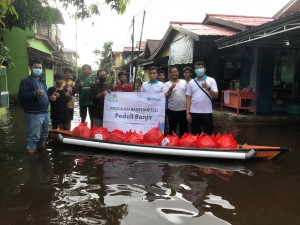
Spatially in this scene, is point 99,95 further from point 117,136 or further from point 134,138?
point 134,138

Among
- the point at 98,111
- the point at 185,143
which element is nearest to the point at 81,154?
the point at 98,111

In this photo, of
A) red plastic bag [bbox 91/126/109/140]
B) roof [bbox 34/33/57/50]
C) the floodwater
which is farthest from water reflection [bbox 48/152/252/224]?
roof [bbox 34/33/57/50]

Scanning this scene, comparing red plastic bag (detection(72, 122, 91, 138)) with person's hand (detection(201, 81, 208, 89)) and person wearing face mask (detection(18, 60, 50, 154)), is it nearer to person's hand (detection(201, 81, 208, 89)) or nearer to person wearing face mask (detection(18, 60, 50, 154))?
person wearing face mask (detection(18, 60, 50, 154))

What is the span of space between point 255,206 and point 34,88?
422 cm

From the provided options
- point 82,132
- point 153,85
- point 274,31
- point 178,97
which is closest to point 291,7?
point 274,31

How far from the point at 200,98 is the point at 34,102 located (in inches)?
122

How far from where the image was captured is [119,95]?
23.2 ft

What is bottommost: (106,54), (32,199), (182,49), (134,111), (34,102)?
(32,199)

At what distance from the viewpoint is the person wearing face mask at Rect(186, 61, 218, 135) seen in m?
6.29

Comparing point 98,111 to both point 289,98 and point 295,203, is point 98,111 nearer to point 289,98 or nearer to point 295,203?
point 295,203

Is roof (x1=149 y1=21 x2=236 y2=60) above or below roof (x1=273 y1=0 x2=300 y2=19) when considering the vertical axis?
below

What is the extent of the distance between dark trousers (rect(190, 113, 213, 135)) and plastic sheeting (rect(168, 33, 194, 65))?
26.0 ft

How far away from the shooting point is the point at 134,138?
21.1 ft

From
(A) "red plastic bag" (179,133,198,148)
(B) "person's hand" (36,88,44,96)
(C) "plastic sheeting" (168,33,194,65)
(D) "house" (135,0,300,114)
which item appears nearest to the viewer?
(B) "person's hand" (36,88,44,96)
